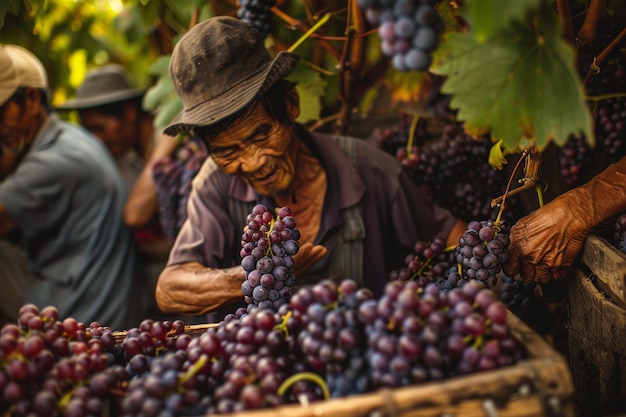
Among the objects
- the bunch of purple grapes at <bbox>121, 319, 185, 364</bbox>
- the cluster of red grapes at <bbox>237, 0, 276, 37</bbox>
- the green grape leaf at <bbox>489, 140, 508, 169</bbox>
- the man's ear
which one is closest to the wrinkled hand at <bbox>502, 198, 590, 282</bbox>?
the green grape leaf at <bbox>489, 140, 508, 169</bbox>

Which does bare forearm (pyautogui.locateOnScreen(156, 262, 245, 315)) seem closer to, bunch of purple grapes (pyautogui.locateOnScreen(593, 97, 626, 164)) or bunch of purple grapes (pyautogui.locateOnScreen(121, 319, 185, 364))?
bunch of purple grapes (pyautogui.locateOnScreen(121, 319, 185, 364))

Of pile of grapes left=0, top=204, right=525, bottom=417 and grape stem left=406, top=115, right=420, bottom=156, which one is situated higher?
grape stem left=406, top=115, right=420, bottom=156

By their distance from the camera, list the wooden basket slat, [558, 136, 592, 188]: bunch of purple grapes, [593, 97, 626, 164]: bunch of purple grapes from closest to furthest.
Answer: the wooden basket slat, [593, 97, 626, 164]: bunch of purple grapes, [558, 136, 592, 188]: bunch of purple grapes

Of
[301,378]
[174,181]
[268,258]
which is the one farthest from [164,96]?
[301,378]

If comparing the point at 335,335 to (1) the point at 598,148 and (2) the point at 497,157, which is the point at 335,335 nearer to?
(2) the point at 497,157

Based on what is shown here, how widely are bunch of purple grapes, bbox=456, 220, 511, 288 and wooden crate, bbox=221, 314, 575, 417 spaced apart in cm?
58

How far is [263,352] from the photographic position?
4.05 feet

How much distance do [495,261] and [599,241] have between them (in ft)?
0.95

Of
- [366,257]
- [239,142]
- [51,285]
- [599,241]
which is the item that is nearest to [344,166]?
[366,257]

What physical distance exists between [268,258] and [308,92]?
119 centimetres

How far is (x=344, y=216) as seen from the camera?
2406 millimetres

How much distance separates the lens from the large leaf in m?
1.24

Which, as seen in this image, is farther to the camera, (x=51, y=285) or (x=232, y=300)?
(x=51, y=285)

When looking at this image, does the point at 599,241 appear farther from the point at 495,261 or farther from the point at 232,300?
the point at 232,300
